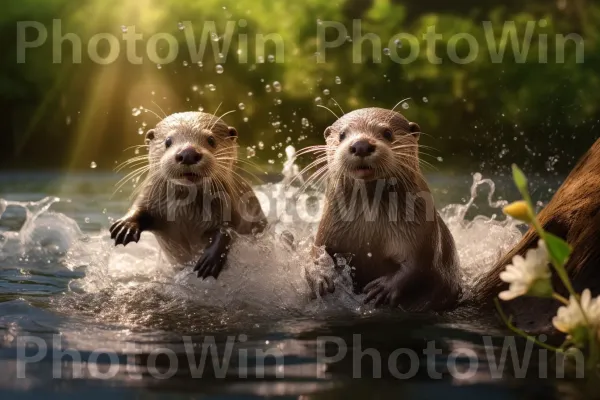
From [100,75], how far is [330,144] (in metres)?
7.64

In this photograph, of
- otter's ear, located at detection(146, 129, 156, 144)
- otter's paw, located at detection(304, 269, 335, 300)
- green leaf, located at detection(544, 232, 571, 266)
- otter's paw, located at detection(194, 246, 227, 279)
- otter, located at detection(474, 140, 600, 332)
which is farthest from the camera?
otter's ear, located at detection(146, 129, 156, 144)

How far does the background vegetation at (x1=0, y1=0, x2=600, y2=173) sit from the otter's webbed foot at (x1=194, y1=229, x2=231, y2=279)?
5887 mm

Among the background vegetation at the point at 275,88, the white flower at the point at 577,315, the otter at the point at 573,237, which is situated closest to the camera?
the white flower at the point at 577,315

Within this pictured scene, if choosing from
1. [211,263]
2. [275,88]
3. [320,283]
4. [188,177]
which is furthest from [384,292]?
[275,88]

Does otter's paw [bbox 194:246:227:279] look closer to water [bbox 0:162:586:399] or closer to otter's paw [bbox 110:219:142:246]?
water [bbox 0:162:586:399]

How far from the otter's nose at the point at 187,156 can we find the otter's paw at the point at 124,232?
14.1 inches

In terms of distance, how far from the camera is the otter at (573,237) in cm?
280

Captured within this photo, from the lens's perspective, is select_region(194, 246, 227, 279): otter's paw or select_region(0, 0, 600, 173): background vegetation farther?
select_region(0, 0, 600, 173): background vegetation

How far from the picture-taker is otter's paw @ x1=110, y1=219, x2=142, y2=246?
3529 millimetres

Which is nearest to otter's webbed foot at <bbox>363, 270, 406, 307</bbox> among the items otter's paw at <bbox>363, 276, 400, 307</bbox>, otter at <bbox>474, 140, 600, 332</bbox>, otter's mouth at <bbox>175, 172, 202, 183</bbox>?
otter's paw at <bbox>363, 276, 400, 307</bbox>

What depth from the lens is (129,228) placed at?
3598 millimetres

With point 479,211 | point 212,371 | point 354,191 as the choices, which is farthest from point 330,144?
point 479,211

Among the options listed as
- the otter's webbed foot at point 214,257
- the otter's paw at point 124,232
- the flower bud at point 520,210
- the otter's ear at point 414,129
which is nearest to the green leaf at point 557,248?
the flower bud at point 520,210

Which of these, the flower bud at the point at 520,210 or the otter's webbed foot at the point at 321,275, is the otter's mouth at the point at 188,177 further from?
the flower bud at the point at 520,210
